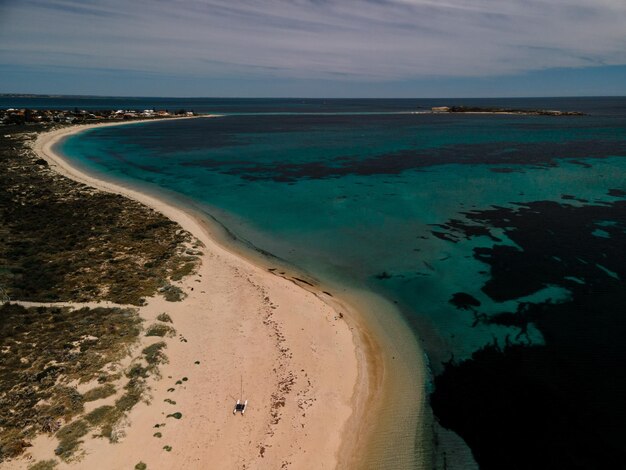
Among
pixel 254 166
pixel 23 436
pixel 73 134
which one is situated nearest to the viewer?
pixel 23 436

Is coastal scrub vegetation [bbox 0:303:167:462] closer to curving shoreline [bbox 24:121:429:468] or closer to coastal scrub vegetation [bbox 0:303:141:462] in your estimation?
coastal scrub vegetation [bbox 0:303:141:462]

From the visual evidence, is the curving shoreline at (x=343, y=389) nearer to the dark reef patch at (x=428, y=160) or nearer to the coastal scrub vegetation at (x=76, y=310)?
the coastal scrub vegetation at (x=76, y=310)

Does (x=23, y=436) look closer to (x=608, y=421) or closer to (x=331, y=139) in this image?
(x=608, y=421)

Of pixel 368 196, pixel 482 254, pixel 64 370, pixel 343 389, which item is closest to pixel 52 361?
pixel 64 370

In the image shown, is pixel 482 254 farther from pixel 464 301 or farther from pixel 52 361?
pixel 52 361

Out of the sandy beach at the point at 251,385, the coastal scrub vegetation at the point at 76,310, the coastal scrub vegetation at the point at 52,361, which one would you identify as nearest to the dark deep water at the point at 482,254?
the sandy beach at the point at 251,385

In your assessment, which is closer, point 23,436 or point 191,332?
point 23,436

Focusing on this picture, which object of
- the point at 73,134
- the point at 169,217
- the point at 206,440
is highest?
the point at 73,134

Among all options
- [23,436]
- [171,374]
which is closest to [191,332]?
[171,374]
